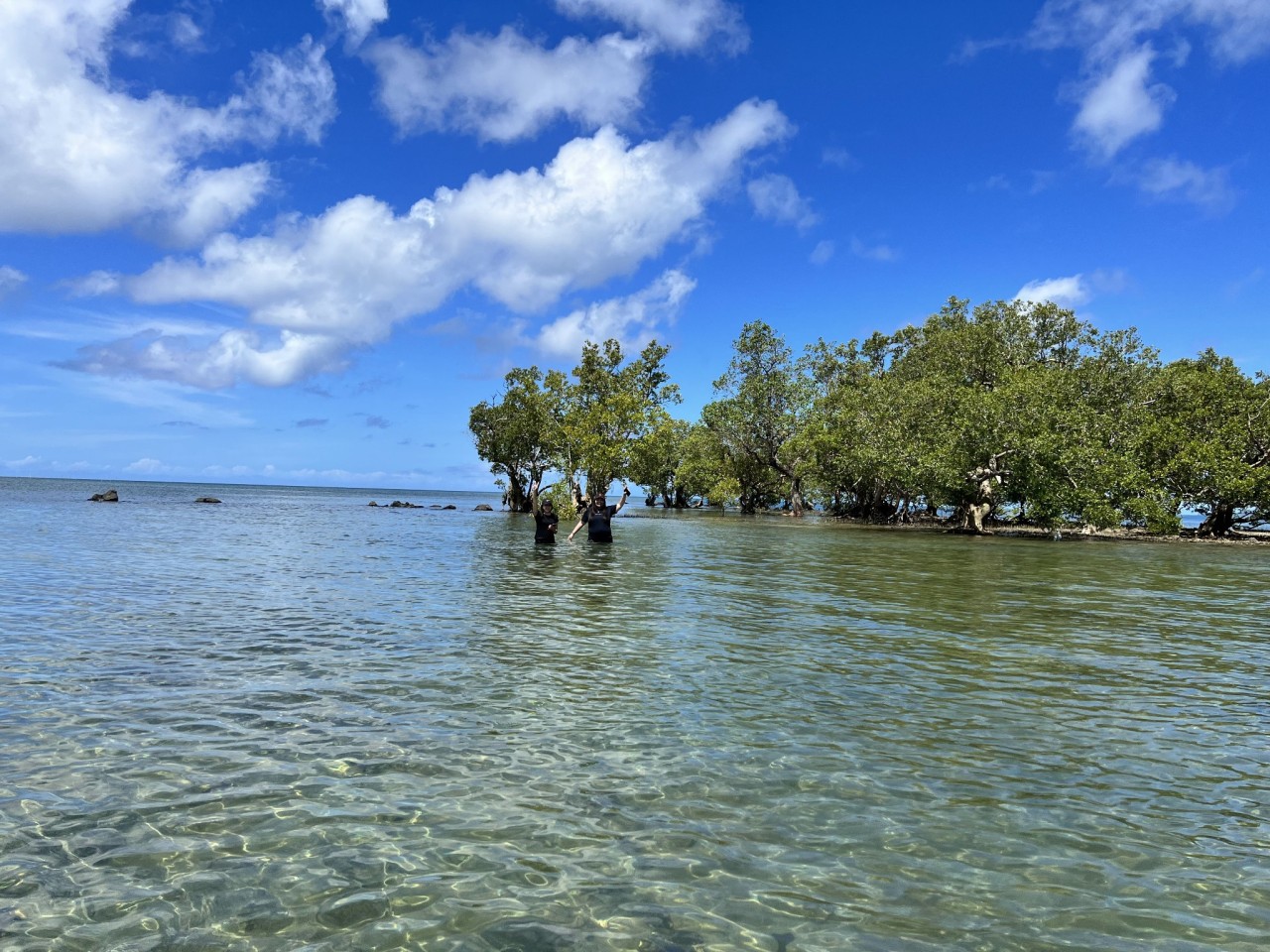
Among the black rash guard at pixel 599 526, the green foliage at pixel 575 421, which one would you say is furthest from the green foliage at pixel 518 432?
the black rash guard at pixel 599 526

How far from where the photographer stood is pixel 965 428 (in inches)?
2112

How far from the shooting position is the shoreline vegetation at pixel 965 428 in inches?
1980

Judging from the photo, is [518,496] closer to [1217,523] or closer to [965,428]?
[965,428]

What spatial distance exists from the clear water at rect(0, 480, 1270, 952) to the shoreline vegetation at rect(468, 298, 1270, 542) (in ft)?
111

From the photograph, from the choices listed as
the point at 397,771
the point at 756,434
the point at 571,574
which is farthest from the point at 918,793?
the point at 756,434

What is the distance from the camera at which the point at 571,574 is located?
80.2 ft

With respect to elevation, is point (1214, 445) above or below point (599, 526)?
above

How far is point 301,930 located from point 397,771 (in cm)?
255

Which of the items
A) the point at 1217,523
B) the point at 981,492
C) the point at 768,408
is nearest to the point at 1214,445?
the point at 1217,523

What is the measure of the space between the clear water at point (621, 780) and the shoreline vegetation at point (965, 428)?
33.9 metres

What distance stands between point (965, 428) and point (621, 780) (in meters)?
53.0

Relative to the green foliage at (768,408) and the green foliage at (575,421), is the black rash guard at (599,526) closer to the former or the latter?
the green foliage at (575,421)

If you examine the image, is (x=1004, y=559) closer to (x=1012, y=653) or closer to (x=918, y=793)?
(x=1012, y=653)

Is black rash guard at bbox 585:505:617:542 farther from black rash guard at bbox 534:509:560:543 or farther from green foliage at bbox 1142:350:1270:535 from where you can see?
green foliage at bbox 1142:350:1270:535
